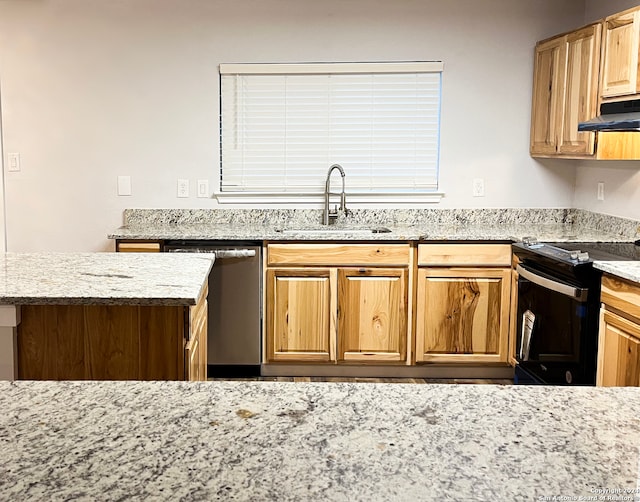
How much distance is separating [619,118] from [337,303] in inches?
73.2

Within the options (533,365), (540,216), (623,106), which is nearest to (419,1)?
(540,216)

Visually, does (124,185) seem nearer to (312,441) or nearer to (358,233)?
(358,233)

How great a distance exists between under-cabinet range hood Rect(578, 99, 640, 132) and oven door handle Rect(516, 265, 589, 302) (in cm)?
71

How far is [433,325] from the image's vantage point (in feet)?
13.8

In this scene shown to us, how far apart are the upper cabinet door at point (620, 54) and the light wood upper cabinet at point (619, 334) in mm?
1029

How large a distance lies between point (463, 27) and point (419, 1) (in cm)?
32

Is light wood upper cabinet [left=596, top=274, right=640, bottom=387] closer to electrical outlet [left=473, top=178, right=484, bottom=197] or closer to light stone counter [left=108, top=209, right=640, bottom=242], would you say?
light stone counter [left=108, top=209, right=640, bottom=242]

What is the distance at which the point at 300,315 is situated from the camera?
419cm

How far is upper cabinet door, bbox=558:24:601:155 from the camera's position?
12.4ft

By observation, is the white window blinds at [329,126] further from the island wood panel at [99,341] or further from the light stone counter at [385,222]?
the island wood panel at [99,341]

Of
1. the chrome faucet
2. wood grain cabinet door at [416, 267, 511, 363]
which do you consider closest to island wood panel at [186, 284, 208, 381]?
wood grain cabinet door at [416, 267, 511, 363]

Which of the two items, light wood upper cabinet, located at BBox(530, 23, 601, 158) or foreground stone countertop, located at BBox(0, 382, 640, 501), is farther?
light wood upper cabinet, located at BBox(530, 23, 601, 158)

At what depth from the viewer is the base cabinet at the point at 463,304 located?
163 inches

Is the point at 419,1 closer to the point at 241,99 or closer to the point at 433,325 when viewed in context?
the point at 241,99
